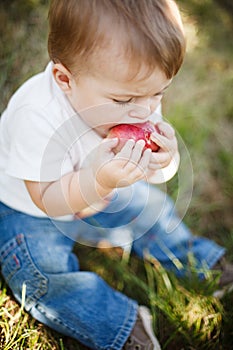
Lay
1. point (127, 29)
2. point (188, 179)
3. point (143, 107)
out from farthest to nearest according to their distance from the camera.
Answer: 1. point (188, 179)
2. point (143, 107)
3. point (127, 29)

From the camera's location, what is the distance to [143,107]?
1.27 metres

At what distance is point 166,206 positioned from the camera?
72.3 inches

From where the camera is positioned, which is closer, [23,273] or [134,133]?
[134,133]

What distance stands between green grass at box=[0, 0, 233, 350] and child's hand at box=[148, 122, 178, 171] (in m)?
0.49

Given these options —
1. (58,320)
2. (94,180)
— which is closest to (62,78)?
(94,180)

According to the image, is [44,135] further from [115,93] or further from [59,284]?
[59,284]

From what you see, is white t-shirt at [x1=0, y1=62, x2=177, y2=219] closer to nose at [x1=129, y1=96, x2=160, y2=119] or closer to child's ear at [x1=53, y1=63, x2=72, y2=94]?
child's ear at [x1=53, y1=63, x2=72, y2=94]

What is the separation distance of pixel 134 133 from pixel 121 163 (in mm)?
101

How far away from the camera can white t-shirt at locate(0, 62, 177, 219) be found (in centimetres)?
134

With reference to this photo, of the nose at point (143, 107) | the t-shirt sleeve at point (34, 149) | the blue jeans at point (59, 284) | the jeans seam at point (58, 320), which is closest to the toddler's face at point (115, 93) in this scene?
the nose at point (143, 107)

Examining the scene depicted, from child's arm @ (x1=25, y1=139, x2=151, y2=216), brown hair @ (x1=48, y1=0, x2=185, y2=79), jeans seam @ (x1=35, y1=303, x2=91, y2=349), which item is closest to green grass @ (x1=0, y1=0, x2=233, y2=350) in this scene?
jeans seam @ (x1=35, y1=303, x2=91, y2=349)

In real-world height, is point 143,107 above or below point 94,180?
above

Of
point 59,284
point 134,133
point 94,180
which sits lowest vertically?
point 59,284

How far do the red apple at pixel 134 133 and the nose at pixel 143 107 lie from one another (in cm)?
3
